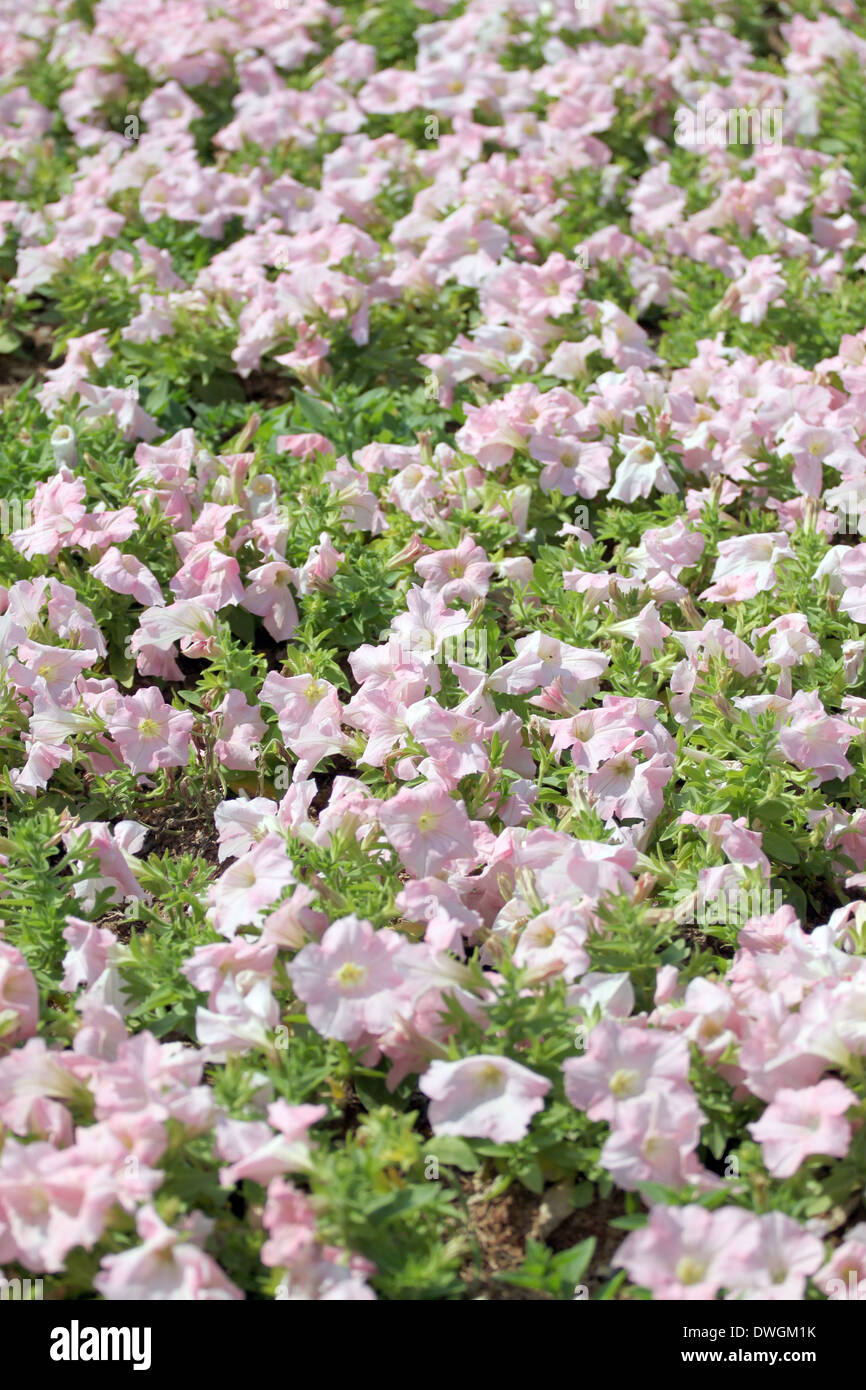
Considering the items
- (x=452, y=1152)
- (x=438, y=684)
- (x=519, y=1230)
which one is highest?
(x=438, y=684)

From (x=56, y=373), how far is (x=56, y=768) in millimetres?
1510

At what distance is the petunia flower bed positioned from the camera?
6.44ft

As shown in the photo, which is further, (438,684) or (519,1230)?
(438,684)

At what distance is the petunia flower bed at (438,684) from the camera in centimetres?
196

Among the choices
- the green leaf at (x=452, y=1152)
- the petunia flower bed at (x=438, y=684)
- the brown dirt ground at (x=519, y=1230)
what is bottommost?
the brown dirt ground at (x=519, y=1230)

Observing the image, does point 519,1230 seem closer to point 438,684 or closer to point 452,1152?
point 452,1152

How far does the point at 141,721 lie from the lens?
272 centimetres

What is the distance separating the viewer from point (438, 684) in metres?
2.71

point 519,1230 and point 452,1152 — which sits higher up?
point 452,1152

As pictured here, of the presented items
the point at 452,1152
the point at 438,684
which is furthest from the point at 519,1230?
the point at 438,684

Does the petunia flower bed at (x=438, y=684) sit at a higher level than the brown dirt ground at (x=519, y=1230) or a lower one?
higher

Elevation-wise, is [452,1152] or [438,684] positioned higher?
[438,684]
